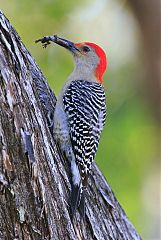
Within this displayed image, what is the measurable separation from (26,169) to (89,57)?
2653 millimetres

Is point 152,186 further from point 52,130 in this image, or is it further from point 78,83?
point 52,130

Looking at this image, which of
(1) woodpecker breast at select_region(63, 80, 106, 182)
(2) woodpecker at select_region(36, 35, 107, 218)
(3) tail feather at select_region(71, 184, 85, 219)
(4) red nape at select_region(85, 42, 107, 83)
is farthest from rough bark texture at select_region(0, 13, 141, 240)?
(4) red nape at select_region(85, 42, 107, 83)

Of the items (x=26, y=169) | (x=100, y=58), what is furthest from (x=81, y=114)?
(x=26, y=169)

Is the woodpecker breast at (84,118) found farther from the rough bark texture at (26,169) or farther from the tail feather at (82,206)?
the rough bark texture at (26,169)

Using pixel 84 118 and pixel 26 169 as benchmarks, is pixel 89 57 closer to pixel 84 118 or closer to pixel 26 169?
pixel 84 118

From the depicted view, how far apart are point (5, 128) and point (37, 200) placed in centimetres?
52

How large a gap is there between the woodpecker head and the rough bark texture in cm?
168

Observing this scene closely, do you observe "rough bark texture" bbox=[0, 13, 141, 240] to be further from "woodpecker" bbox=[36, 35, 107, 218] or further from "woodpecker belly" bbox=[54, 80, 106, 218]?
"woodpecker belly" bbox=[54, 80, 106, 218]

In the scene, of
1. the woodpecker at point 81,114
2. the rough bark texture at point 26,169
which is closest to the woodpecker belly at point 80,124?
the woodpecker at point 81,114

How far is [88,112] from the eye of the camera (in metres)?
5.64

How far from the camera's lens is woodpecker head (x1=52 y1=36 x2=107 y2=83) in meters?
6.41

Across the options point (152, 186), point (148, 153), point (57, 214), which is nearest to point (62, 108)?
point (57, 214)

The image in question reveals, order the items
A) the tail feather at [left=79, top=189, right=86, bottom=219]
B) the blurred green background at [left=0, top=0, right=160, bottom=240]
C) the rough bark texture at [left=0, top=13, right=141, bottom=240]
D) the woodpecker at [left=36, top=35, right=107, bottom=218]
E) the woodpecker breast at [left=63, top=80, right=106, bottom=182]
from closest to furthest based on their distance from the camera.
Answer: the rough bark texture at [left=0, top=13, right=141, bottom=240]
the tail feather at [left=79, top=189, right=86, bottom=219]
the woodpecker at [left=36, top=35, right=107, bottom=218]
the woodpecker breast at [left=63, top=80, right=106, bottom=182]
the blurred green background at [left=0, top=0, right=160, bottom=240]

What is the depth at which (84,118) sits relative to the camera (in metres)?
5.54
